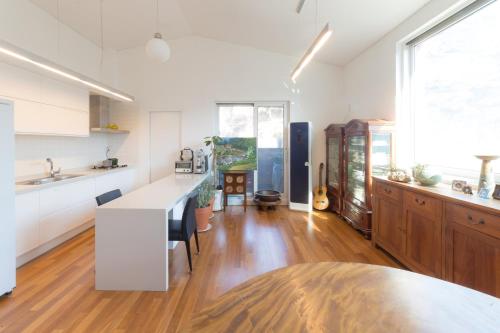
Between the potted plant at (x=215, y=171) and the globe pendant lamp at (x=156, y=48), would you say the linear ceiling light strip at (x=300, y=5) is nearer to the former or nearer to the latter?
the globe pendant lamp at (x=156, y=48)

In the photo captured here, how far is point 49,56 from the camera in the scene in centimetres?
371

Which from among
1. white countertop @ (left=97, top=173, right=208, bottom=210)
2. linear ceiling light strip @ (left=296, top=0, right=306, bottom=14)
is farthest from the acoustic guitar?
linear ceiling light strip @ (left=296, top=0, right=306, bottom=14)

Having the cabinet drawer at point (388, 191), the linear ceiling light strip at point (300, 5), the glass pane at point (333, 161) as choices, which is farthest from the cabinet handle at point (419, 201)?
the linear ceiling light strip at point (300, 5)

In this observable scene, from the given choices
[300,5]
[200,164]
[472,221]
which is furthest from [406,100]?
[200,164]

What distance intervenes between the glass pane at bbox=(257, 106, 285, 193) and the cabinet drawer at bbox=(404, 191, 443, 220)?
3164 mm

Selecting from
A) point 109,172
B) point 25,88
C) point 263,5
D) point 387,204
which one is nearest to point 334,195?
point 387,204

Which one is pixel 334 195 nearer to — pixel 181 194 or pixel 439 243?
pixel 439 243

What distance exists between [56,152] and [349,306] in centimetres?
465

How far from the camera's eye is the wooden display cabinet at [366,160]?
3512 millimetres

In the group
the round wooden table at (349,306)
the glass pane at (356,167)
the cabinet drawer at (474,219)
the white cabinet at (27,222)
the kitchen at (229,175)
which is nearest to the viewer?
the round wooden table at (349,306)

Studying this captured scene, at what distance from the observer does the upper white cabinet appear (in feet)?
9.62

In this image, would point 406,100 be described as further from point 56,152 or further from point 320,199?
point 56,152

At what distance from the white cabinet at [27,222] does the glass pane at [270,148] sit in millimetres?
3804

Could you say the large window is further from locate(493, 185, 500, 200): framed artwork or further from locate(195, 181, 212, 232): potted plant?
locate(195, 181, 212, 232): potted plant
